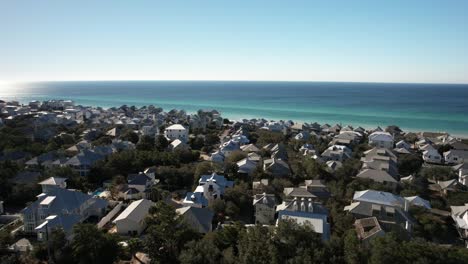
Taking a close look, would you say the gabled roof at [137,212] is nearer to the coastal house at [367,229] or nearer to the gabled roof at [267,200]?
the gabled roof at [267,200]

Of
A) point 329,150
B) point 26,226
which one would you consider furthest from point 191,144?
point 26,226

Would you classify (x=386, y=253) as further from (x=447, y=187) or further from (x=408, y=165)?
(x=408, y=165)

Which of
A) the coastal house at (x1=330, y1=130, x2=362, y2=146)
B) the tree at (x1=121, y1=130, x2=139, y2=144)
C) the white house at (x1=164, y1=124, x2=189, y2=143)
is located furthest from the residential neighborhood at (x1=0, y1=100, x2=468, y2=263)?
the white house at (x1=164, y1=124, x2=189, y2=143)

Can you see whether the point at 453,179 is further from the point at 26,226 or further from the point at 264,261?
the point at 26,226

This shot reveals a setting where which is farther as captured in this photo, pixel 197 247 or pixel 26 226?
pixel 26 226

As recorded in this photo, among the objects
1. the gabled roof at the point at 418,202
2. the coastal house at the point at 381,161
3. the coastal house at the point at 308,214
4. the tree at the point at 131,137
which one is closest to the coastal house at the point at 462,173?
the coastal house at the point at 381,161

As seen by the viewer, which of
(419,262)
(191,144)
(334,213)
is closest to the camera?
(419,262)

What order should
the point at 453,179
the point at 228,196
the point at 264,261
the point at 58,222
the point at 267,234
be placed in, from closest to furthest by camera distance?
the point at 264,261, the point at 267,234, the point at 58,222, the point at 228,196, the point at 453,179

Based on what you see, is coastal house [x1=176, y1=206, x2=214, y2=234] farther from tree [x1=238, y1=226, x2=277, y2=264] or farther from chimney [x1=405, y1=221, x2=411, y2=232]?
chimney [x1=405, y1=221, x2=411, y2=232]

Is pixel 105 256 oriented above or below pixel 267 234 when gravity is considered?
below
